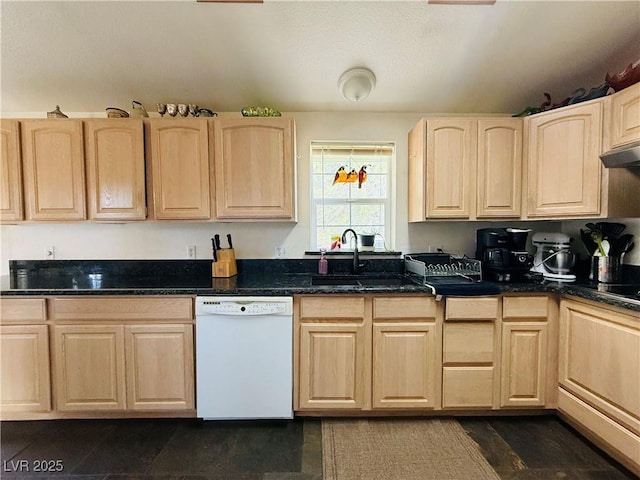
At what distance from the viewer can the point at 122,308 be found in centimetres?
182

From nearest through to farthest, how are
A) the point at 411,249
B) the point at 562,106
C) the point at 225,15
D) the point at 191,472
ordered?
the point at 191,472
the point at 225,15
the point at 562,106
the point at 411,249

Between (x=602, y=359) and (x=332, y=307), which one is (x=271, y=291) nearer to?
(x=332, y=307)

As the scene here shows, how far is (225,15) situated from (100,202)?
1626mm

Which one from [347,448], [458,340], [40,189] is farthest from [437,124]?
[40,189]

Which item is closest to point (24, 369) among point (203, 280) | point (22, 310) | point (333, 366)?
point (22, 310)

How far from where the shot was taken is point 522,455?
1.61 metres

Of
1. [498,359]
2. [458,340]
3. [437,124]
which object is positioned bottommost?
[498,359]

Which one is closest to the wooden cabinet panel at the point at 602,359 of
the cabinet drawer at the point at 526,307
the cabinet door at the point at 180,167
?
the cabinet drawer at the point at 526,307

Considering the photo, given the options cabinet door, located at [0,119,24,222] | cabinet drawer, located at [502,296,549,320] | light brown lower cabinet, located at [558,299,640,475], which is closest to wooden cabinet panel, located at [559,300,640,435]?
light brown lower cabinet, located at [558,299,640,475]

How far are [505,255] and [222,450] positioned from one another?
232 centimetres

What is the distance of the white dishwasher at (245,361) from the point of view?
180 cm

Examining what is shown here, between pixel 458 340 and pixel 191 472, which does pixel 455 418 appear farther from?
pixel 191 472

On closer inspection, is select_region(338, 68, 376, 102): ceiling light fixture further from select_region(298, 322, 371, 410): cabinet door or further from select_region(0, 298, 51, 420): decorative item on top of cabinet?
select_region(0, 298, 51, 420): decorative item on top of cabinet

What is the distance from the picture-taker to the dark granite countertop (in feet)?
5.91
